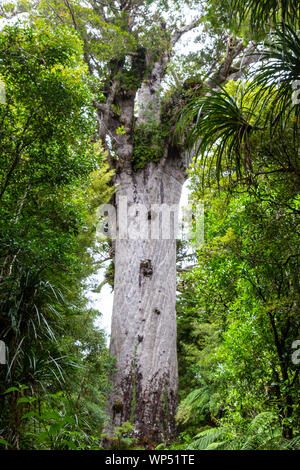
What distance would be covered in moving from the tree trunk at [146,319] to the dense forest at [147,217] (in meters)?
0.02

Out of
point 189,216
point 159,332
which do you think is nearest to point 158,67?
point 189,216

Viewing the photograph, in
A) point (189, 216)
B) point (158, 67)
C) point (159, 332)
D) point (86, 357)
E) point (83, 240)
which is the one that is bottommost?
point (86, 357)

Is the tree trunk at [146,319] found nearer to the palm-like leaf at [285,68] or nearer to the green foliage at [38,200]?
the green foliage at [38,200]

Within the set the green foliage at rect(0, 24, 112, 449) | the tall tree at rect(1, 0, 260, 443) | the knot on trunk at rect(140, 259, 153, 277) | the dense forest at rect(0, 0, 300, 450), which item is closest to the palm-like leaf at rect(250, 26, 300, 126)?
the dense forest at rect(0, 0, 300, 450)

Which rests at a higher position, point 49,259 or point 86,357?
point 49,259

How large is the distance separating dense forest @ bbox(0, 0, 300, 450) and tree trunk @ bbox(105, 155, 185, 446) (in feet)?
0.08

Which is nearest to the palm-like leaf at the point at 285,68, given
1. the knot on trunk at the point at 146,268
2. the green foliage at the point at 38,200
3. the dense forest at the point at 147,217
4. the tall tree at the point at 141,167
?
the dense forest at the point at 147,217

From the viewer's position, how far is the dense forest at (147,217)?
111 inches

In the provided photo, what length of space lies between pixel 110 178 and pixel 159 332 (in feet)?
10.8

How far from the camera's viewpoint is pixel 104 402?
19.2 ft

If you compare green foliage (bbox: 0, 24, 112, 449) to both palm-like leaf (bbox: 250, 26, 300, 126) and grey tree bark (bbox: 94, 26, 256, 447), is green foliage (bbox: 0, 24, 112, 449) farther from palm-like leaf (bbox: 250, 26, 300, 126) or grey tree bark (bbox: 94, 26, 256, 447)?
palm-like leaf (bbox: 250, 26, 300, 126)

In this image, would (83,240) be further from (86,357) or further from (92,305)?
(86,357)

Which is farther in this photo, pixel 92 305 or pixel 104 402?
pixel 92 305

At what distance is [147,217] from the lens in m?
7.23
